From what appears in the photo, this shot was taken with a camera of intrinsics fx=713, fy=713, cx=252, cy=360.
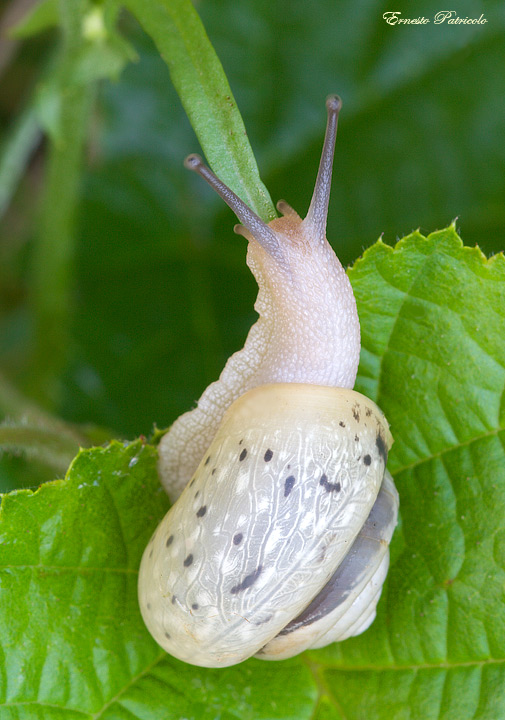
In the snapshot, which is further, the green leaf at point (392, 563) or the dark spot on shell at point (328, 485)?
the green leaf at point (392, 563)

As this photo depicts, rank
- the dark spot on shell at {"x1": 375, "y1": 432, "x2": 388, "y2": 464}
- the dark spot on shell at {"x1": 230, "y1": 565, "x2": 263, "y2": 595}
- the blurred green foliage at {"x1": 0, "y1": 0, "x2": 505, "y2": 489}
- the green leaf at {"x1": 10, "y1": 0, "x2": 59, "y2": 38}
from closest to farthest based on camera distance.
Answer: the dark spot on shell at {"x1": 230, "y1": 565, "x2": 263, "y2": 595}, the dark spot on shell at {"x1": 375, "y1": 432, "x2": 388, "y2": 464}, the green leaf at {"x1": 10, "y1": 0, "x2": 59, "y2": 38}, the blurred green foliage at {"x1": 0, "y1": 0, "x2": 505, "y2": 489}

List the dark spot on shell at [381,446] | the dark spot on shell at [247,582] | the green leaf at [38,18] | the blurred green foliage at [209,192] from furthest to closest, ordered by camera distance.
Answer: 1. the blurred green foliage at [209,192]
2. the green leaf at [38,18]
3. the dark spot on shell at [381,446]
4. the dark spot on shell at [247,582]

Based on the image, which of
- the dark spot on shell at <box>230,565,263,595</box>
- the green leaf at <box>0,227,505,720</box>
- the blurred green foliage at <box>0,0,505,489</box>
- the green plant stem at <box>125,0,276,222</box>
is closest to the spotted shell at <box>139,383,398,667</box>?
the dark spot on shell at <box>230,565,263,595</box>

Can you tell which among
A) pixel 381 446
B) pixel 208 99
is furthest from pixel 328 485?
pixel 208 99

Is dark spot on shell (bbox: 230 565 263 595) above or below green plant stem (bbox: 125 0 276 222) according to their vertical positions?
below

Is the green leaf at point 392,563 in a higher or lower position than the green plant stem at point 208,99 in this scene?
A: lower

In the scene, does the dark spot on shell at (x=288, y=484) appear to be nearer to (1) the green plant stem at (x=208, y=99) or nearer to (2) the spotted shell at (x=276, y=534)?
(2) the spotted shell at (x=276, y=534)

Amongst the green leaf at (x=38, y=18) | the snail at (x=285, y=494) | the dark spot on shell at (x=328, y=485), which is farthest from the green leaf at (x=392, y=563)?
the green leaf at (x=38, y=18)

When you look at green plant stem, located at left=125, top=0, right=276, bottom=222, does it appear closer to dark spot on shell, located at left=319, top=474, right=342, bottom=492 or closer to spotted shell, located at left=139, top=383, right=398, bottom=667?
spotted shell, located at left=139, top=383, right=398, bottom=667

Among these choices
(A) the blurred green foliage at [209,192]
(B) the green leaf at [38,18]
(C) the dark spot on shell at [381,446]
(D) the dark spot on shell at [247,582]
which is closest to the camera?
(D) the dark spot on shell at [247,582]

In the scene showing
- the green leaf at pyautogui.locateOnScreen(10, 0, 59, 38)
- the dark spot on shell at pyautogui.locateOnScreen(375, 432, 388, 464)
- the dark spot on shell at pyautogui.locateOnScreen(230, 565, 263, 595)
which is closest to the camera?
the dark spot on shell at pyautogui.locateOnScreen(230, 565, 263, 595)
